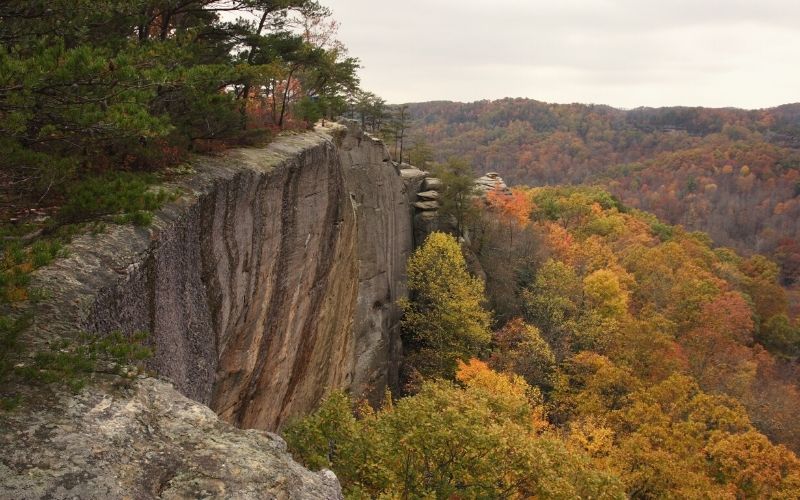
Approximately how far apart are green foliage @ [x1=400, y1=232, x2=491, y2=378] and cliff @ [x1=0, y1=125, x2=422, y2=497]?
4074 mm

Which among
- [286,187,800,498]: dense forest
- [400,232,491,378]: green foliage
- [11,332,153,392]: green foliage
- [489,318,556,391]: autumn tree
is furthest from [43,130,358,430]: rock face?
[489,318,556,391]: autumn tree

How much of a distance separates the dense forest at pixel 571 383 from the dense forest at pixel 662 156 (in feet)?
172

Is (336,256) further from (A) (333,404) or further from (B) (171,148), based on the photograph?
(B) (171,148)

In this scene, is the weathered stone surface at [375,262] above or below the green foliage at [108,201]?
below

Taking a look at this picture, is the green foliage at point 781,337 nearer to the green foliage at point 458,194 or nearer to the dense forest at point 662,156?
the green foliage at point 458,194

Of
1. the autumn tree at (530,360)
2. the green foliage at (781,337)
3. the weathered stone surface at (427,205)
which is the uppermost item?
the weathered stone surface at (427,205)

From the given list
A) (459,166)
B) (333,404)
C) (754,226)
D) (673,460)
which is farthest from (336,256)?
(754,226)

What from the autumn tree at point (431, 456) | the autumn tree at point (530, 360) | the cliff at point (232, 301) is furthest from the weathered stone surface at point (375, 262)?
the autumn tree at point (431, 456)

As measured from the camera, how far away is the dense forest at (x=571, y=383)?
13812 mm

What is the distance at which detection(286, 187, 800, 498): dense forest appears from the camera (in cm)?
1381

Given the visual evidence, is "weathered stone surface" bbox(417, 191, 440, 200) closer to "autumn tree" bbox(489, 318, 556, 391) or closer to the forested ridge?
the forested ridge

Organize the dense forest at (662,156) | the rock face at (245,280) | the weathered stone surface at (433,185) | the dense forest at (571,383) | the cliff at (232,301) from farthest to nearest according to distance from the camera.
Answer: the dense forest at (662,156)
the weathered stone surface at (433,185)
the dense forest at (571,383)
the rock face at (245,280)
the cliff at (232,301)

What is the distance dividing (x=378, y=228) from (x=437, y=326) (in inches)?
263

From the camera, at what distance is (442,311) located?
31.2 meters
